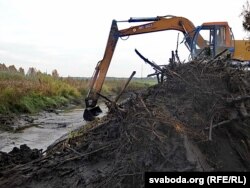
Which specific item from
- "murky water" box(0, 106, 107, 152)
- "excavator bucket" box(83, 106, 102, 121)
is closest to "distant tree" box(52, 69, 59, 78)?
"murky water" box(0, 106, 107, 152)

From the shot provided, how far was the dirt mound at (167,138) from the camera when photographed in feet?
19.3

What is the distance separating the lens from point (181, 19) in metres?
16.3

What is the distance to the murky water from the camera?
43.3 feet

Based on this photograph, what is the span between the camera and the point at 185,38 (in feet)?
52.9

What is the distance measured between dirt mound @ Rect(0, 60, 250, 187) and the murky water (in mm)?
5562

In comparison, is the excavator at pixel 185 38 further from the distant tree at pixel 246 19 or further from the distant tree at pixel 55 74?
the distant tree at pixel 55 74

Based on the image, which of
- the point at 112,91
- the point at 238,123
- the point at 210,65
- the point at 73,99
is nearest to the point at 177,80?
the point at 210,65

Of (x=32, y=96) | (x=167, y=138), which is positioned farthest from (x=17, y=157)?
(x=32, y=96)

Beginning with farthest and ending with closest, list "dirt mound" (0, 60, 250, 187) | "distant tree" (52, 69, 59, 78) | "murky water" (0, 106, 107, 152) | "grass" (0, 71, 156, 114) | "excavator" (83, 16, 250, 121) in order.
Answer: "distant tree" (52, 69, 59, 78) → "grass" (0, 71, 156, 114) → "excavator" (83, 16, 250, 121) → "murky water" (0, 106, 107, 152) → "dirt mound" (0, 60, 250, 187)

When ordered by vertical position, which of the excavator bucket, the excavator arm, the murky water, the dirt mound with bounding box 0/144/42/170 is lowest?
the murky water

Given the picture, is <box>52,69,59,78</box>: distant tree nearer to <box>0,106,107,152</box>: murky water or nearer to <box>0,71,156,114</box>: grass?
<box>0,71,156,114</box>: grass

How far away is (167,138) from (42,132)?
34.4 ft

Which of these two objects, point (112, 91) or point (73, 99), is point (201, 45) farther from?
point (112, 91)

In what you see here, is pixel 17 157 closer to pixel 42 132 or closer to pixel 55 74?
pixel 42 132
